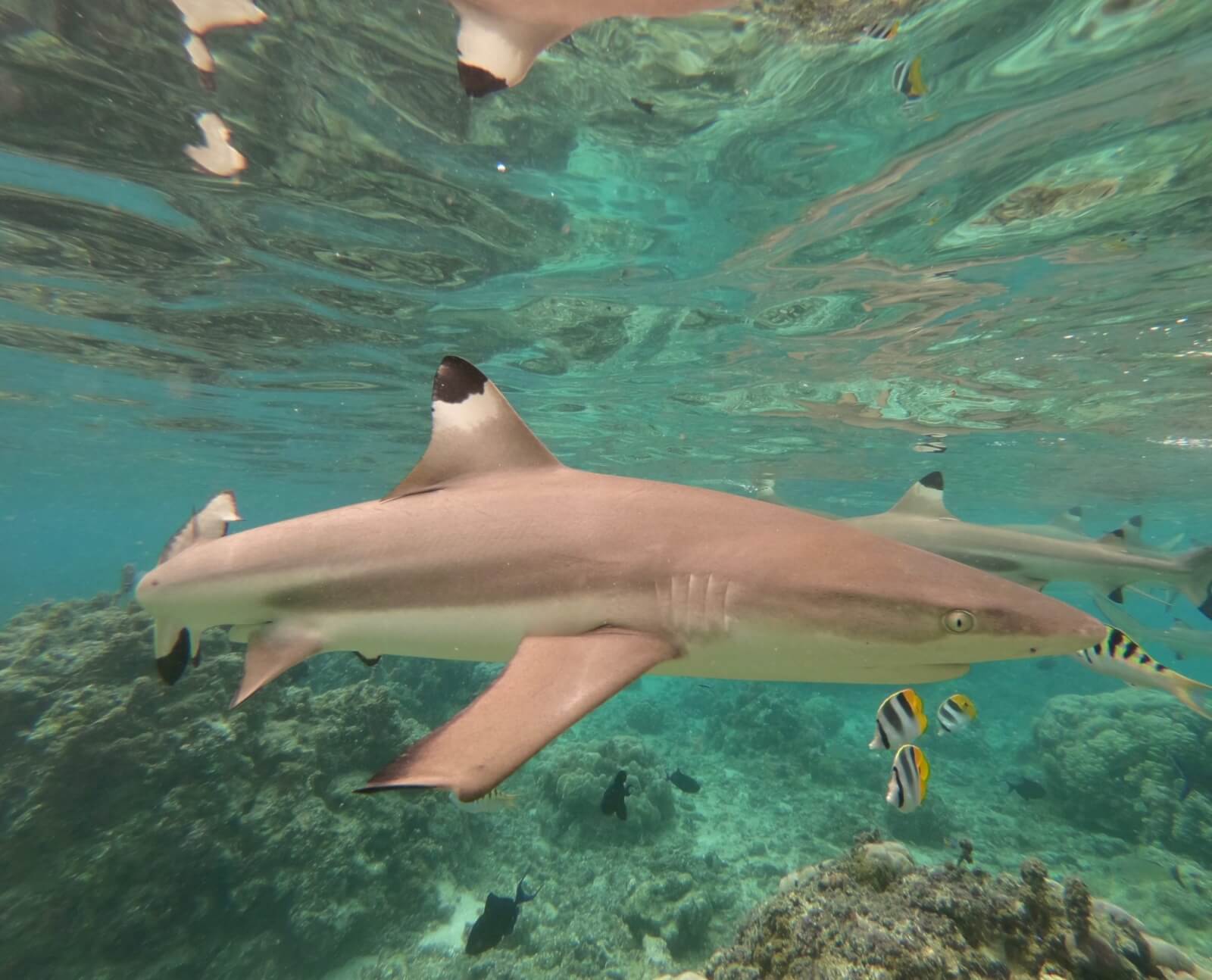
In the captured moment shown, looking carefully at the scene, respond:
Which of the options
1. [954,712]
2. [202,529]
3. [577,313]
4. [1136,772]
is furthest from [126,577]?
[1136,772]

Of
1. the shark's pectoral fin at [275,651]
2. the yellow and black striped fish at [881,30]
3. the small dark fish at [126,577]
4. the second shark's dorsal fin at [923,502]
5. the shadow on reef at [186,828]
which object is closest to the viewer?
the shark's pectoral fin at [275,651]

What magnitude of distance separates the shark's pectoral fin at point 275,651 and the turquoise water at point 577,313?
614cm

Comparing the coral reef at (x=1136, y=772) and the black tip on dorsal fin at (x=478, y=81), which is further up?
the black tip on dorsal fin at (x=478, y=81)

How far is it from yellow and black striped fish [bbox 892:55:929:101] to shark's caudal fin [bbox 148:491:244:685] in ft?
24.5

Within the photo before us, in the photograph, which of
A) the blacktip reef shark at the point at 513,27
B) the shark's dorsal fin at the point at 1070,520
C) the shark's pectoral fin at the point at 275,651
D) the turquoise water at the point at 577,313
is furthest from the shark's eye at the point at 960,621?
the shark's dorsal fin at the point at 1070,520

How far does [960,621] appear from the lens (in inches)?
82.7

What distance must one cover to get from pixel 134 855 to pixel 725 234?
38.1ft

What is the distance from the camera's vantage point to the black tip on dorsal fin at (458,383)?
10.5ft

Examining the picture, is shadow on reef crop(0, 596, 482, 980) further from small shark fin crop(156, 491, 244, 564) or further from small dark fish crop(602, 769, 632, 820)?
small shark fin crop(156, 491, 244, 564)

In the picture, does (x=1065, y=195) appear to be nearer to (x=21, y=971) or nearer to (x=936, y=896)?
(x=936, y=896)

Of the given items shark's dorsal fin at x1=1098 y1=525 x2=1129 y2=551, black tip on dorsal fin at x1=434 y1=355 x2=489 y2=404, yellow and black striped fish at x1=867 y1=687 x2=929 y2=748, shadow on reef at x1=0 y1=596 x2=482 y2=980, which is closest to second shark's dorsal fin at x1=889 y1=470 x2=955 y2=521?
shark's dorsal fin at x1=1098 y1=525 x2=1129 y2=551

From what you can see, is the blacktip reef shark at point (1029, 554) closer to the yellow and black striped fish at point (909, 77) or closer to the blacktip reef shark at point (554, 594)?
the yellow and black striped fish at point (909, 77)

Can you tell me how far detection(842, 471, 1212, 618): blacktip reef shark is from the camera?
354 inches

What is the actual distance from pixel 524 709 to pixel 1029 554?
10316 millimetres
